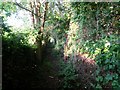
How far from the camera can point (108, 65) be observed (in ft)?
15.4

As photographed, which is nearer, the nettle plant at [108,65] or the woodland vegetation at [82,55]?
the nettle plant at [108,65]

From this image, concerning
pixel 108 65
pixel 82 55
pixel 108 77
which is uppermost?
pixel 82 55

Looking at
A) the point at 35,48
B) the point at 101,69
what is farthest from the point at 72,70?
the point at 35,48

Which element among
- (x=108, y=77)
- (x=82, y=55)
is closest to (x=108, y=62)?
(x=108, y=77)

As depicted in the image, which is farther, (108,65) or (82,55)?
(82,55)

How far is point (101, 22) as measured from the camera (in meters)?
5.93

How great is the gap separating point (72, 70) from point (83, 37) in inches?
45.5

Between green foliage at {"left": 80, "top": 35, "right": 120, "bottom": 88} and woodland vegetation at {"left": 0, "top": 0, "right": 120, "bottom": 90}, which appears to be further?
woodland vegetation at {"left": 0, "top": 0, "right": 120, "bottom": 90}

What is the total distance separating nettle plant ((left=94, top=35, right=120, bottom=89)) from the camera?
4612mm

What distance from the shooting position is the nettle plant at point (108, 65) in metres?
4.61

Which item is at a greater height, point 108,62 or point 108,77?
point 108,62

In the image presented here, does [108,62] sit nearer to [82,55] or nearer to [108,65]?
[108,65]

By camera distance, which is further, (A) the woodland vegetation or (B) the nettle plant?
(A) the woodland vegetation

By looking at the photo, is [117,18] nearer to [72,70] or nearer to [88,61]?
[88,61]
